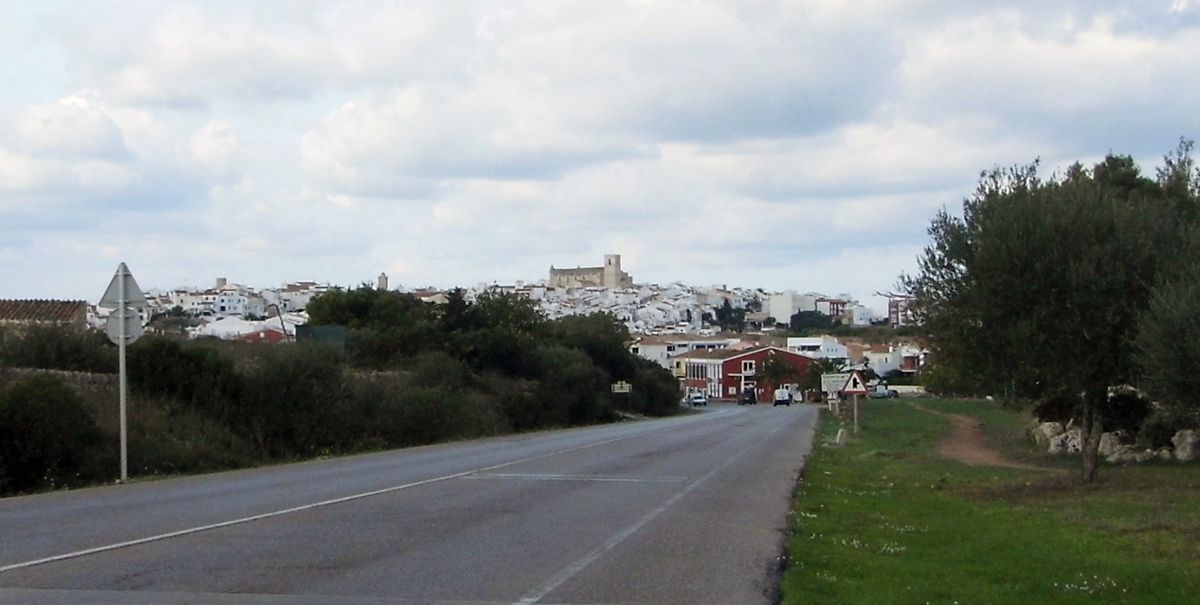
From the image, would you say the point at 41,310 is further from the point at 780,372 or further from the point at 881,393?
the point at 780,372

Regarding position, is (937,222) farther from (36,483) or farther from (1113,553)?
(36,483)

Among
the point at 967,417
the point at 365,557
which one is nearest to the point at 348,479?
the point at 365,557

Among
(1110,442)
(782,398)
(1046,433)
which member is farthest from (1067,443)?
(782,398)

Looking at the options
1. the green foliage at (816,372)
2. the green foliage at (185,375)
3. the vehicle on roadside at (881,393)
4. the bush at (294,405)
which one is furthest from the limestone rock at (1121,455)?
the vehicle on roadside at (881,393)

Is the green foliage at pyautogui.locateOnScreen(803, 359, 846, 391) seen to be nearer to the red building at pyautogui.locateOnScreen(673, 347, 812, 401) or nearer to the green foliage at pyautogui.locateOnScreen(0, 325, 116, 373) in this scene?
the red building at pyautogui.locateOnScreen(673, 347, 812, 401)

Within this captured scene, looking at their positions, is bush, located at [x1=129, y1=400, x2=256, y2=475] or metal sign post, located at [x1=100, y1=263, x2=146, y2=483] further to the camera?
bush, located at [x1=129, y1=400, x2=256, y2=475]

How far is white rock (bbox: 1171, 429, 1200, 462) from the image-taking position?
29.2m

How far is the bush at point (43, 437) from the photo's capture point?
2445cm

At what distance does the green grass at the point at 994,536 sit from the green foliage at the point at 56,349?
18.4 meters

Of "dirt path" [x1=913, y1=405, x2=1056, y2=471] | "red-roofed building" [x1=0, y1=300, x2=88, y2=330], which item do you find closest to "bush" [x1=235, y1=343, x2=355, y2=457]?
"red-roofed building" [x1=0, y1=300, x2=88, y2=330]

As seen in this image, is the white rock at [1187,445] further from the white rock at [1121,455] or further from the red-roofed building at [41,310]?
the red-roofed building at [41,310]

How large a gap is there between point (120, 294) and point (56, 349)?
37.9 feet

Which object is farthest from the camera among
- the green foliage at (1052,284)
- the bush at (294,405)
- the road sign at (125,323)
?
the bush at (294,405)

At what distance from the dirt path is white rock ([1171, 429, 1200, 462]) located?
271 centimetres
